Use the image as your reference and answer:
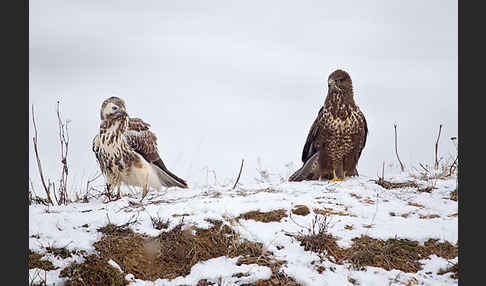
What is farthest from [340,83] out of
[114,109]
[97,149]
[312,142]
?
[97,149]

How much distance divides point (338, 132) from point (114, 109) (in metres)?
3.07

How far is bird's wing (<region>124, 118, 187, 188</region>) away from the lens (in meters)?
6.63

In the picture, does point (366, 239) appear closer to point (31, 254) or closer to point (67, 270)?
point (67, 270)

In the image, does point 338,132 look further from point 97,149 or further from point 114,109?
point 97,149

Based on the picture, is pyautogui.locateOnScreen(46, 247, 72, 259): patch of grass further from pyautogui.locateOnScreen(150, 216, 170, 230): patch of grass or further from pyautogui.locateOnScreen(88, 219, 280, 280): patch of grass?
pyautogui.locateOnScreen(150, 216, 170, 230): patch of grass

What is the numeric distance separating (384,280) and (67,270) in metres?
2.49

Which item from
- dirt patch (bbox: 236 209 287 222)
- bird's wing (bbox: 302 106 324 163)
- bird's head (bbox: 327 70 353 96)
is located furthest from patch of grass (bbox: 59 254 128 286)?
bird's head (bbox: 327 70 353 96)

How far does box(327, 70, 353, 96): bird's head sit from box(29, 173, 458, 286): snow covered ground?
1.54 m

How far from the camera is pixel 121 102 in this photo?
6387 mm

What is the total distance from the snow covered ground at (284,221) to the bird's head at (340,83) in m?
1.54

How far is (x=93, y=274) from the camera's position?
377 cm

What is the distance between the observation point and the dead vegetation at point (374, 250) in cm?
404

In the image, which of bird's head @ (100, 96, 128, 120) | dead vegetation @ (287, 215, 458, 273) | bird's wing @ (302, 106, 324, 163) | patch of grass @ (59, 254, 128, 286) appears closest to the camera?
patch of grass @ (59, 254, 128, 286)

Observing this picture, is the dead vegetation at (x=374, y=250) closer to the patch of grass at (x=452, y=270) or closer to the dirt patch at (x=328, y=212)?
the patch of grass at (x=452, y=270)
